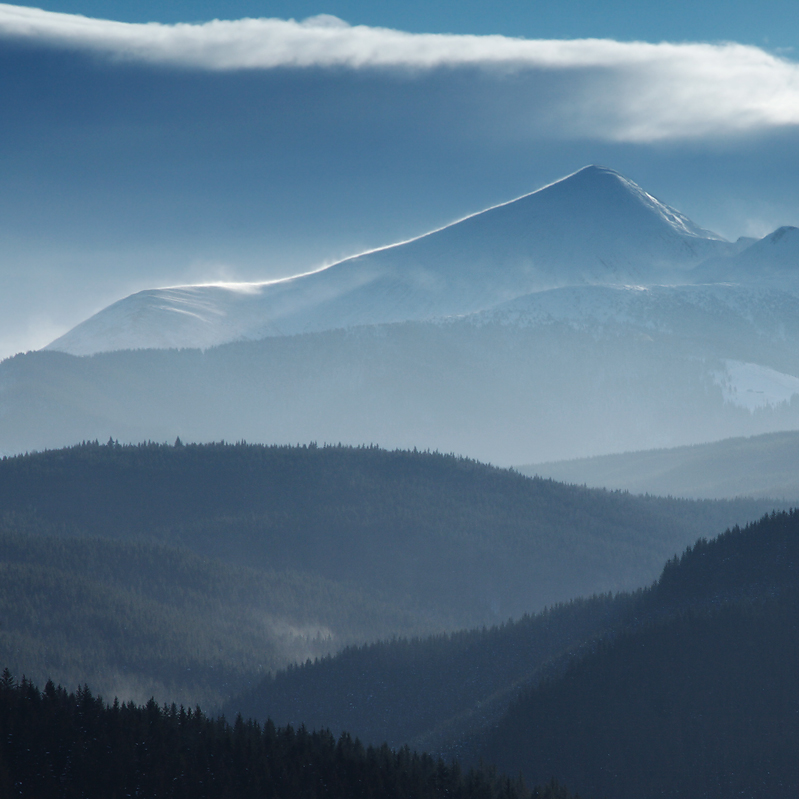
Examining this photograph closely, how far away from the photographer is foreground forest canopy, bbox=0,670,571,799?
295ft

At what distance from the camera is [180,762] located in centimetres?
9781

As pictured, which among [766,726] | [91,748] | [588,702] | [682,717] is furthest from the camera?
[588,702]

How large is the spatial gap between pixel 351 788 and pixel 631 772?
5715 cm

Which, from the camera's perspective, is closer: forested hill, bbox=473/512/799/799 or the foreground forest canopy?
the foreground forest canopy

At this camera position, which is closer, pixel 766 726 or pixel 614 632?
pixel 766 726

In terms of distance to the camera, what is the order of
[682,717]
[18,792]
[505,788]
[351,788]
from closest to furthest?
[18,792], [351,788], [505,788], [682,717]

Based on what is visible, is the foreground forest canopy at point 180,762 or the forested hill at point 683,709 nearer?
the foreground forest canopy at point 180,762

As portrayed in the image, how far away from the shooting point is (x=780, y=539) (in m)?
194

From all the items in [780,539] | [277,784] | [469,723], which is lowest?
[469,723]

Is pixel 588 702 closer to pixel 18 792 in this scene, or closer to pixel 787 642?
pixel 787 642

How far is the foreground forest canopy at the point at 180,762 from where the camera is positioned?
9006 cm

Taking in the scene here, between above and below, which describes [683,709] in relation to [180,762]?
below

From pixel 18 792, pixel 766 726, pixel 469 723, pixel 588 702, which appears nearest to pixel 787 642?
pixel 766 726

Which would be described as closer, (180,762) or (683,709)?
(180,762)
